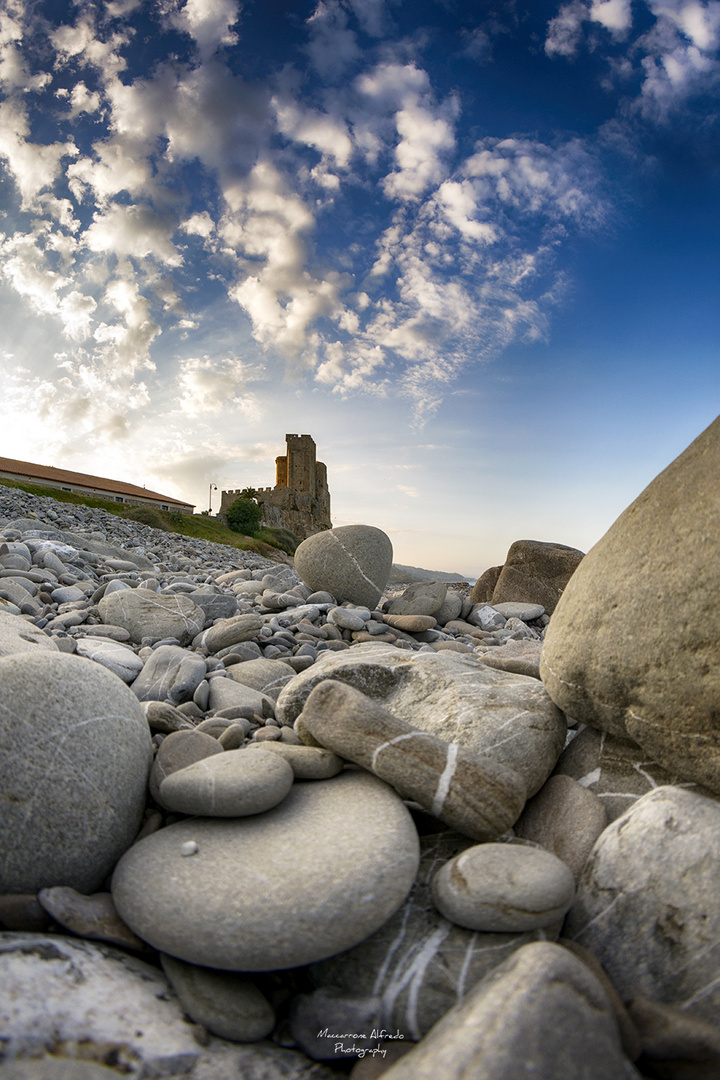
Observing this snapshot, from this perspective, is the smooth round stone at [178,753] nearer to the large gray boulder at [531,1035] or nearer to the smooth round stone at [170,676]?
the smooth round stone at [170,676]

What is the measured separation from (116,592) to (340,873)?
549cm

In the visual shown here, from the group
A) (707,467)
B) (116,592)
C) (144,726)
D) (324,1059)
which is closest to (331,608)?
(116,592)

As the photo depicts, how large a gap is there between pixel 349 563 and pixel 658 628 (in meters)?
5.93

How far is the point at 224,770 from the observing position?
8.77 feet

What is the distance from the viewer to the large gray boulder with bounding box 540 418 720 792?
9.07 ft

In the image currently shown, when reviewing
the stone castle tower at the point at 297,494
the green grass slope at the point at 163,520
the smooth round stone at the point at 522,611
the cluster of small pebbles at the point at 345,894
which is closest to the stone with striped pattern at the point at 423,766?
the cluster of small pebbles at the point at 345,894

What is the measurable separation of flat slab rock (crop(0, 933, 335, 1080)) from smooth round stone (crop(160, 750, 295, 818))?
620 millimetres

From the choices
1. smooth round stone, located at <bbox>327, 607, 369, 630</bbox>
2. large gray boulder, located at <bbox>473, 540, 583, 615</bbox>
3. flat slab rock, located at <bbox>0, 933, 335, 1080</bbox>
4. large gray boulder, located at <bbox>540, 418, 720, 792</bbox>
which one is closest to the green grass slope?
large gray boulder, located at <bbox>473, 540, 583, 615</bbox>

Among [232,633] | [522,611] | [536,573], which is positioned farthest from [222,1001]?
[536,573]

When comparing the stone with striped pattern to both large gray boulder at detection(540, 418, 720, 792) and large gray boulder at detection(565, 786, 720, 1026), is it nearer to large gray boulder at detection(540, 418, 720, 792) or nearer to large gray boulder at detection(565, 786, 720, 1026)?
large gray boulder at detection(565, 786, 720, 1026)

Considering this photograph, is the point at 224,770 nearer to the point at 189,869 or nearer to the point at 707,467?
the point at 189,869

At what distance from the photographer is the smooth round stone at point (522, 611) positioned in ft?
35.3

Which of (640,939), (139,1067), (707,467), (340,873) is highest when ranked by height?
(707,467)

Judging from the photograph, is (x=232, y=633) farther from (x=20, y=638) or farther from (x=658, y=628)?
→ (x=658, y=628)
